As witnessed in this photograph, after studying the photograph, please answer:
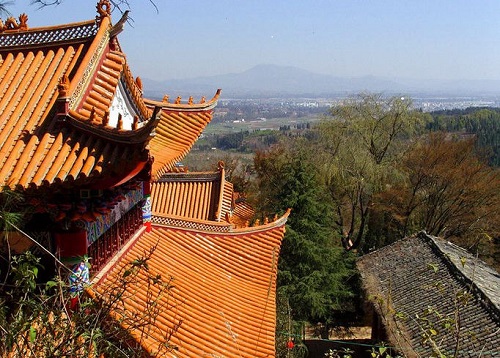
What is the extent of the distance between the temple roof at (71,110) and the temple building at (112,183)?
0.5 inches

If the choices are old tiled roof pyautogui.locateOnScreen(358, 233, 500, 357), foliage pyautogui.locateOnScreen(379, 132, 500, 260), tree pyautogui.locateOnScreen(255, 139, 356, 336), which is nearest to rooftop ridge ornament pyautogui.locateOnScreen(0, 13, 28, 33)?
old tiled roof pyautogui.locateOnScreen(358, 233, 500, 357)

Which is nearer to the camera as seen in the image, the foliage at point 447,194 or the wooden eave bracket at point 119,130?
the wooden eave bracket at point 119,130

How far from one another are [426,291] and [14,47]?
31.9 ft

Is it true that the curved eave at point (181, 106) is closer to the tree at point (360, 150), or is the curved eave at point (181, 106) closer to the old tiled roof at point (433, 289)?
the old tiled roof at point (433, 289)

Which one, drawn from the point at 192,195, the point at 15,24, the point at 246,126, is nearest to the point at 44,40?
the point at 15,24

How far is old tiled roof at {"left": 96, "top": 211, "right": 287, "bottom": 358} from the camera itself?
5.07 metres

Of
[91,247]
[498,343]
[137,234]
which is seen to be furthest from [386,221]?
[91,247]

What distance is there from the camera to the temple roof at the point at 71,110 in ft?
13.6

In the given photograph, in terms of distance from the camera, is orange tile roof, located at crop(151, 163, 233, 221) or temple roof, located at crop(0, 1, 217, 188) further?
orange tile roof, located at crop(151, 163, 233, 221)

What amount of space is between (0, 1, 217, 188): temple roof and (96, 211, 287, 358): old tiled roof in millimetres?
1197

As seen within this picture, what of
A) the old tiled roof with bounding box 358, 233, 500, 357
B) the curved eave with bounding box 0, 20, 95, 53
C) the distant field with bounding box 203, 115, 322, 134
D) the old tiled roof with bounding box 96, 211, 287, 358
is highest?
the curved eave with bounding box 0, 20, 95, 53

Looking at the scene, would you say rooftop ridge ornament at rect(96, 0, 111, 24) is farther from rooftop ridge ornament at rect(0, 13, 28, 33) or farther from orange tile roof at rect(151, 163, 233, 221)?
orange tile roof at rect(151, 163, 233, 221)

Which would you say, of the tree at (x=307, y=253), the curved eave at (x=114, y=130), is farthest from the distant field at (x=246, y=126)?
the curved eave at (x=114, y=130)

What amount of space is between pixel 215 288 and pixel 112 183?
8.81ft
